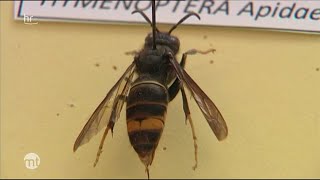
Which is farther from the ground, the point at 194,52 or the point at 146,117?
the point at 194,52

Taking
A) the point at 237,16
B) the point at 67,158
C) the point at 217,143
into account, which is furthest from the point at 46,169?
the point at 237,16

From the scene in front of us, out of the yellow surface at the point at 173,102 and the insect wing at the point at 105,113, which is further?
the yellow surface at the point at 173,102

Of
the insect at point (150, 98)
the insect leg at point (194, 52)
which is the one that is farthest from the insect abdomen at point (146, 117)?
the insect leg at point (194, 52)

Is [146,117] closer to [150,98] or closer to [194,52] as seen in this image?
[150,98]

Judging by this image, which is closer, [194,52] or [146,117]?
[146,117]

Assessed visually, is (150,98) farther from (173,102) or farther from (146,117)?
(173,102)

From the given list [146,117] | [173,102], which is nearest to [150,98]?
[146,117]

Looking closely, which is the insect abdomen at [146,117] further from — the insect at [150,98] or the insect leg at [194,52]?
the insect leg at [194,52]

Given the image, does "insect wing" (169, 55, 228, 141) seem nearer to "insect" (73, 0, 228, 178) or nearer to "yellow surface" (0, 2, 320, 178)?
"insect" (73, 0, 228, 178)

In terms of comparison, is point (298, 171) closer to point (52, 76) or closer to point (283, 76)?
point (283, 76)
